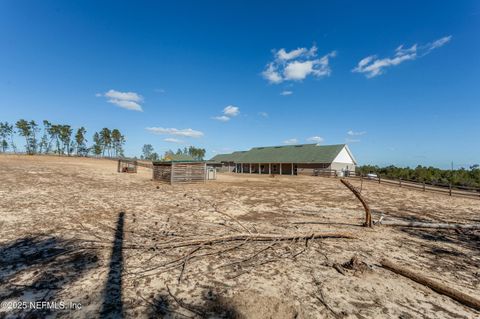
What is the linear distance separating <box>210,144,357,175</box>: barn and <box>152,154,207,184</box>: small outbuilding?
19.3 metres

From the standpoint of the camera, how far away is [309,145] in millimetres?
43531

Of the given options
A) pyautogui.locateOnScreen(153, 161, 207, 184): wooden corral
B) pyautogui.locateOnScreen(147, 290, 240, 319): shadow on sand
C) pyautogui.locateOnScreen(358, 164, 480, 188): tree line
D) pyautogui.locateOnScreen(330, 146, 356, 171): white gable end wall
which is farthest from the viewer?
pyautogui.locateOnScreen(330, 146, 356, 171): white gable end wall

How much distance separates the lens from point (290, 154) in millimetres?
42969

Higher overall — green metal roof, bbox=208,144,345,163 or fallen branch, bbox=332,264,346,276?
green metal roof, bbox=208,144,345,163

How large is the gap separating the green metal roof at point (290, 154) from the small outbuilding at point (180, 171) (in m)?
21.1

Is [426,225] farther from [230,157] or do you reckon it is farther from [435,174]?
[230,157]

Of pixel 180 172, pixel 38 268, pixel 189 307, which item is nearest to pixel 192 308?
pixel 189 307

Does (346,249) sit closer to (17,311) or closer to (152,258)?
(152,258)

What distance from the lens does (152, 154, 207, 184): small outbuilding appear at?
72.0ft

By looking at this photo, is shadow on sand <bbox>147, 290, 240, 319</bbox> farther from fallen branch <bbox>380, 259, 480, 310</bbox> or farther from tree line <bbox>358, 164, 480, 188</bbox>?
tree line <bbox>358, 164, 480, 188</bbox>

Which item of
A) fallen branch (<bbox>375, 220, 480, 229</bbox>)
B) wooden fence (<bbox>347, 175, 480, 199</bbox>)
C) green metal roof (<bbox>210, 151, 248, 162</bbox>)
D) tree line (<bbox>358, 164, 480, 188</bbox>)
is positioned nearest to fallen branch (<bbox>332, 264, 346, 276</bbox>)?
fallen branch (<bbox>375, 220, 480, 229</bbox>)

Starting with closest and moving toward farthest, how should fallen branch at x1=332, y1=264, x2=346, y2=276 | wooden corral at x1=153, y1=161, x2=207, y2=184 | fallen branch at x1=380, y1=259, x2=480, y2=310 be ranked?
fallen branch at x1=380, y1=259, x2=480, y2=310 → fallen branch at x1=332, y1=264, x2=346, y2=276 → wooden corral at x1=153, y1=161, x2=207, y2=184

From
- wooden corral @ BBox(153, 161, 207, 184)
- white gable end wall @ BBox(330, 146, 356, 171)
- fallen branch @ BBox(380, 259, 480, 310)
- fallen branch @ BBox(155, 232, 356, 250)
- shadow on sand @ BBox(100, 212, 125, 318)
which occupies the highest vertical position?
white gable end wall @ BBox(330, 146, 356, 171)

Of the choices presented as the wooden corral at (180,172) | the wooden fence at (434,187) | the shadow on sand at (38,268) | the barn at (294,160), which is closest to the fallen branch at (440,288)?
the shadow on sand at (38,268)
